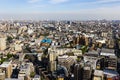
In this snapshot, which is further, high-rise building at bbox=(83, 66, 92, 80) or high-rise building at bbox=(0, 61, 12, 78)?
high-rise building at bbox=(0, 61, 12, 78)

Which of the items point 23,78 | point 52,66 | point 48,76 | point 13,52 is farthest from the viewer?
point 13,52

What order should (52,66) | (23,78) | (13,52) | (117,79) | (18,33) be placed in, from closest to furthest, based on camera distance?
(117,79), (23,78), (52,66), (13,52), (18,33)

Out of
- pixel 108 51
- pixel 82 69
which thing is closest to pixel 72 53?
pixel 108 51

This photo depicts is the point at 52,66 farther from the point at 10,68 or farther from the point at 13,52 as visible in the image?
the point at 13,52

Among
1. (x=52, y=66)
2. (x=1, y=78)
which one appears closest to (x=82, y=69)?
(x=52, y=66)

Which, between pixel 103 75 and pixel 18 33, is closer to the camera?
pixel 103 75

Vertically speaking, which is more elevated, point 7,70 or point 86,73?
point 86,73

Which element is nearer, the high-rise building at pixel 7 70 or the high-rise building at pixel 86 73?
the high-rise building at pixel 86 73

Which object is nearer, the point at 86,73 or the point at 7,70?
the point at 86,73

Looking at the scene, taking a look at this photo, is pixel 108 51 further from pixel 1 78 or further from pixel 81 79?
pixel 1 78
